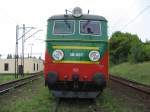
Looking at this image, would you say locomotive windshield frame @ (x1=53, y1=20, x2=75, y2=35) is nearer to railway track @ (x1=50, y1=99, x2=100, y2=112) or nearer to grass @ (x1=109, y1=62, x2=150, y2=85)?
railway track @ (x1=50, y1=99, x2=100, y2=112)

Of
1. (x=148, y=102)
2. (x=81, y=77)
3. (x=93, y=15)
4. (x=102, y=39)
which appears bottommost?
(x=148, y=102)

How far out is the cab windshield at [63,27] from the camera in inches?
621

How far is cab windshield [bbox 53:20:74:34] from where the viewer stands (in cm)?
1577

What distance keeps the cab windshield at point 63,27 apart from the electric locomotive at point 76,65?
214 millimetres

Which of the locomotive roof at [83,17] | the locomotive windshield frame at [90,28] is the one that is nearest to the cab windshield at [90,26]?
the locomotive windshield frame at [90,28]

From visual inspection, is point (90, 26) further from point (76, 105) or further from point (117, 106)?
point (117, 106)

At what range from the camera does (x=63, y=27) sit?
15.9 metres

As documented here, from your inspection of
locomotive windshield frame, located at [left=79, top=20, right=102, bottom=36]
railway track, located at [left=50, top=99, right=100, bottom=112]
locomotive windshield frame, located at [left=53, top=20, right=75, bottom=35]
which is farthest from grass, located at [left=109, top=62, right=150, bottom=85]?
locomotive windshield frame, located at [left=53, top=20, right=75, bottom=35]

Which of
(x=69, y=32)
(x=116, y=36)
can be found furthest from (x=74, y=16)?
(x=116, y=36)

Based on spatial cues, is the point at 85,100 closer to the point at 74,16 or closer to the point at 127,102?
the point at 127,102

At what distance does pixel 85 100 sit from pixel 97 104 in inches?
57.2

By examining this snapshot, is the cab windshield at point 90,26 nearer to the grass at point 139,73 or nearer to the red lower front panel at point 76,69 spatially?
the red lower front panel at point 76,69

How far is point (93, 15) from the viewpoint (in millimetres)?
16078

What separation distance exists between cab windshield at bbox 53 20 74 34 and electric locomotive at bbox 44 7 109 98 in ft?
0.70
